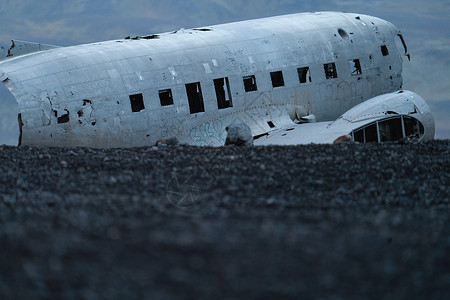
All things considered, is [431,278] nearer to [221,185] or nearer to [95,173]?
[221,185]

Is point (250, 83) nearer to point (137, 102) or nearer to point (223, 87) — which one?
point (223, 87)

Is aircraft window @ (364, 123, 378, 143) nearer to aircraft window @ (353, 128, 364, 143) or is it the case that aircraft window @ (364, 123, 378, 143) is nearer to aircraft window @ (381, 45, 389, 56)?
aircraft window @ (353, 128, 364, 143)

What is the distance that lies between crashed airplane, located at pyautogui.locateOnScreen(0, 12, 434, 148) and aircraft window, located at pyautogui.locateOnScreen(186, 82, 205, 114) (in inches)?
1.3

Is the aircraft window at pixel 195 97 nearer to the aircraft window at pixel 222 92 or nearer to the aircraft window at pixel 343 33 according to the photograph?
the aircraft window at pixel 222 92

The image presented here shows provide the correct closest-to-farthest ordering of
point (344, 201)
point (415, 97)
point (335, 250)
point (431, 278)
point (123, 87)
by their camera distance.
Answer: point (431, 278) → point (335, 250) → point (344, 201) → point (123, 87) → point (415, 97)

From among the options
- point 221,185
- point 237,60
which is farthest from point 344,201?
point 237,60

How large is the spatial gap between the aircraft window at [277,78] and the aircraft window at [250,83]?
0.78 m

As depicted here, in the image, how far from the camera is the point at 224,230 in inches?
302

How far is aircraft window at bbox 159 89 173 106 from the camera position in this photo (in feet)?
70.3

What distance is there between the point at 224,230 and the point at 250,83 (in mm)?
16249

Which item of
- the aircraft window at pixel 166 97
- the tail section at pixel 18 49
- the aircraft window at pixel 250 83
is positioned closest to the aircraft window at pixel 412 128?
the aircraft window at pixel 250 83

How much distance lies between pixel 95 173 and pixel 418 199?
6135 mm

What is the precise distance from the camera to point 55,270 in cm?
612

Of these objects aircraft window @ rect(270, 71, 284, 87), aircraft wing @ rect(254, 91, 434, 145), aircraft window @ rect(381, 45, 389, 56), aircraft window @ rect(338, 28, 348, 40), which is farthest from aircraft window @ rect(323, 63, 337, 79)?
aircraft wing @ rect(254, 91, 434, 145)
